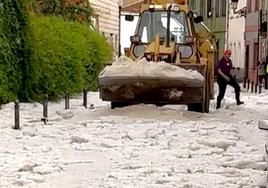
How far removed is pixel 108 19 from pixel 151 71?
87.1 ft

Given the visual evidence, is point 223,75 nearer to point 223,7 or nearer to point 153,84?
point 153,84

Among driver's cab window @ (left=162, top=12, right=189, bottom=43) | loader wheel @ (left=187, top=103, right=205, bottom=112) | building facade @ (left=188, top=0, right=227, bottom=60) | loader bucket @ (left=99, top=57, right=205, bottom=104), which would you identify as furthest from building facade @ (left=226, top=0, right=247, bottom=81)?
loader bucket @ (left=99, top=57, right=205, bottom=104)

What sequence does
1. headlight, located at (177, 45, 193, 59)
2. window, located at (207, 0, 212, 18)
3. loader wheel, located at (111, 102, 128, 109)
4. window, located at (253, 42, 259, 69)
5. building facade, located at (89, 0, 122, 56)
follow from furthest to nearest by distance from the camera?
window, located at (207, 0, 212, 18), window, located at (253, 42, 259, 69), building facade, located at (89, 0, 122, 56), headlight, located at (177, 45, 193, 59), loader wheel, located at (111, 102, 128, 109)

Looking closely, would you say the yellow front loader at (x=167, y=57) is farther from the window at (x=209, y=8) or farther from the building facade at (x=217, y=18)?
the window at (x=209, y=8)

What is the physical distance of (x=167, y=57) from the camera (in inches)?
848

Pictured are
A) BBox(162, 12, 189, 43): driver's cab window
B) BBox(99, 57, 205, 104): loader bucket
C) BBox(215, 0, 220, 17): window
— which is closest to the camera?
BBox(99, 57, 205, 104): loader bucket

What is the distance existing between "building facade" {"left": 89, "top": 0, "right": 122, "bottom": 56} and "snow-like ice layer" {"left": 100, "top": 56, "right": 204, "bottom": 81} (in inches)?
817

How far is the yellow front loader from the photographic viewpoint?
19812 millimetres

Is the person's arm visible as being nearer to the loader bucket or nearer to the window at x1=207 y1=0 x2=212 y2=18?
the loader bucket

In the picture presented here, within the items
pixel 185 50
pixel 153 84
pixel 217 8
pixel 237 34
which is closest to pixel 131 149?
pixel 153 84

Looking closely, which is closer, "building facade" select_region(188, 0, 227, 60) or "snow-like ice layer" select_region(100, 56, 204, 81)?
"snow-like ice layer" select_region(100, 56, 204, 81)

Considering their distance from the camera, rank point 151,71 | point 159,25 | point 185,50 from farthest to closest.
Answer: point 159,25, point 185,50, point 151,71

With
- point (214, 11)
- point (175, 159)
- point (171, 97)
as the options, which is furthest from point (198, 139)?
point (214, 11)

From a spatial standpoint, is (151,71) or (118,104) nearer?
(151,71)
